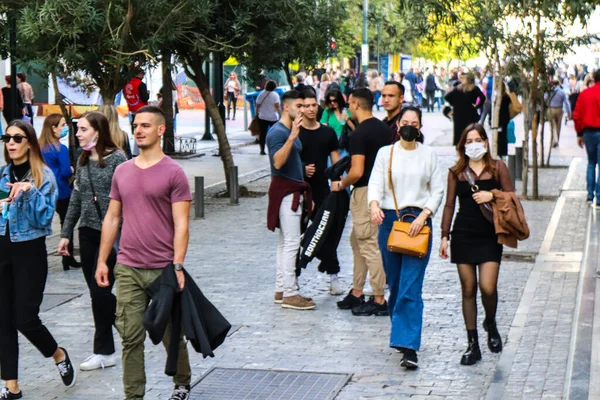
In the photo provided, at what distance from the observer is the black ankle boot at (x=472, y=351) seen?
769 centimetres

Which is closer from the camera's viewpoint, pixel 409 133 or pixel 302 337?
pixel 409 133

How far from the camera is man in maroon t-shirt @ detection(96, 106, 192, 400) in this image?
6316 millimetres

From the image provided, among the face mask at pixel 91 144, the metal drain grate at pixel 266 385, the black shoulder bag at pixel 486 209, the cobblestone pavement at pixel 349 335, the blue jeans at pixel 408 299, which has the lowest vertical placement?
the cobblestone pavement at pixel 349 335

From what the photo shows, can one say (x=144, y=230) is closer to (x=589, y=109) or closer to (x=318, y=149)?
(x=318, y=149)

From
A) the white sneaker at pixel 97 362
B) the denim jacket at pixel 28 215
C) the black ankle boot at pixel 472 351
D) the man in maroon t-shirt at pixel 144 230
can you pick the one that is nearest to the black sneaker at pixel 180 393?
the man in maroon t-shirt at pixel 144 230

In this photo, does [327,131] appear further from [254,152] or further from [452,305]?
[254,152]

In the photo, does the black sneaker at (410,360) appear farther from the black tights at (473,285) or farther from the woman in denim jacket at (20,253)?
the woman in denim jacket at (20,253)

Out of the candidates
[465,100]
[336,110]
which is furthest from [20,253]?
[465,100]

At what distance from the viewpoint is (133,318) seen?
21.0 feet

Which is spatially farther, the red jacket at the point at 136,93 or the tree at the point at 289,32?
the red jacket at the point at 136,93

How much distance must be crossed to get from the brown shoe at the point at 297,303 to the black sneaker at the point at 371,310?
0.42 meters

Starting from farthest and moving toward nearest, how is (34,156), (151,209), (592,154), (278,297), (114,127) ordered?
(592,154) < (278,297) < (114,127) < (34,156) < (151,209)

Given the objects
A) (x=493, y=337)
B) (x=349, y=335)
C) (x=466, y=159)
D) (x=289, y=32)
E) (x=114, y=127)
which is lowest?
(x=349, y=335)

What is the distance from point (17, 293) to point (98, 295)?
0.85 meters
